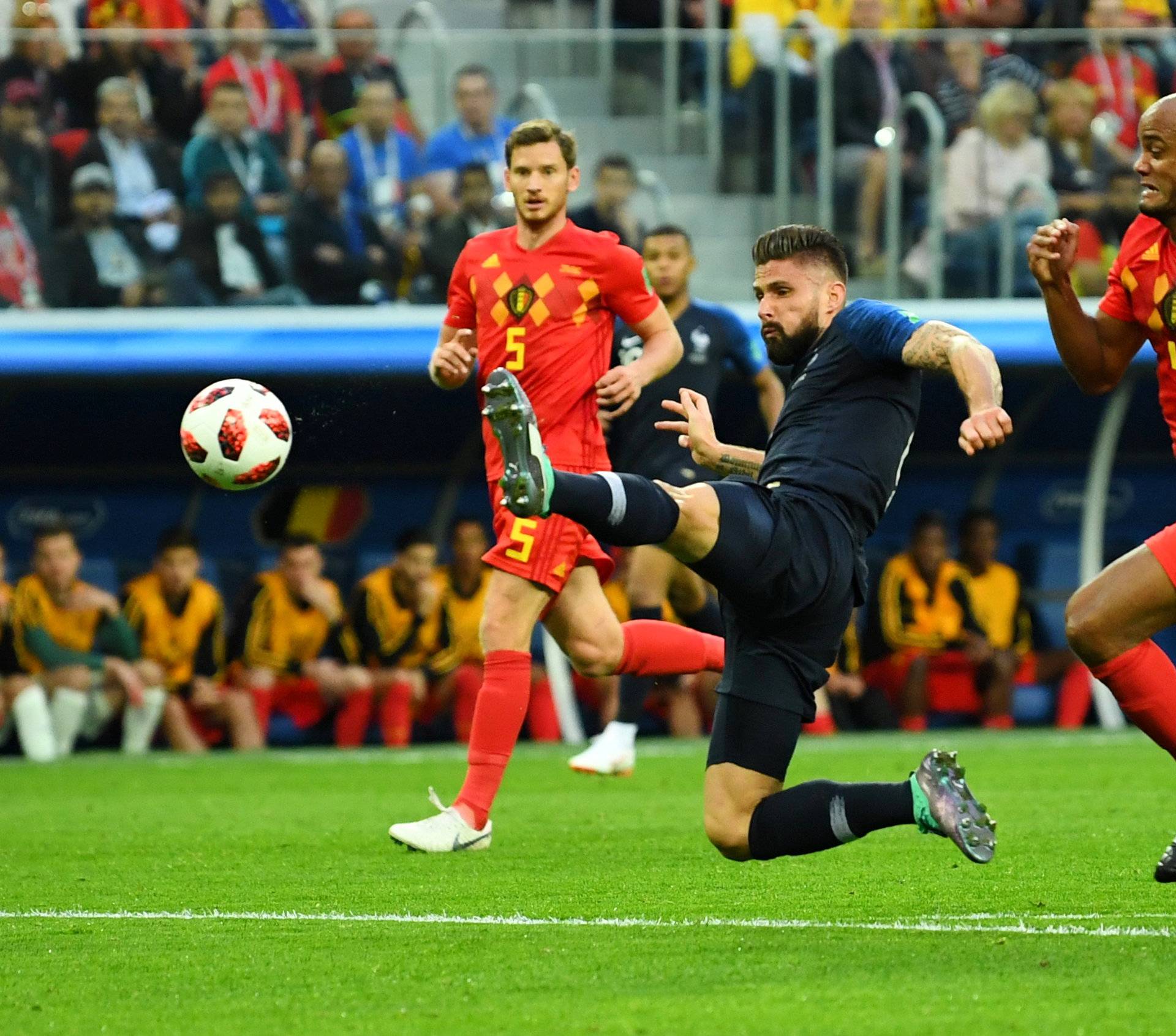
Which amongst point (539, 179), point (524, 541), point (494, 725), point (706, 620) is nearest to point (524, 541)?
point (524, 541)

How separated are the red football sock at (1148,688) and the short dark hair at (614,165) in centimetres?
694

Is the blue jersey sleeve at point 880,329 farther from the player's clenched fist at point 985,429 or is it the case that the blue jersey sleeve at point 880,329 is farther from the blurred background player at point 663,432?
the blurred background player at point 663,432

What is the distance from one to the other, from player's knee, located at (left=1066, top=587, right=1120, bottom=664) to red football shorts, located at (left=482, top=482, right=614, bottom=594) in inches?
67.7

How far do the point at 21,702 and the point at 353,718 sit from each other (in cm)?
175

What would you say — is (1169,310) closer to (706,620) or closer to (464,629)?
(706,620)

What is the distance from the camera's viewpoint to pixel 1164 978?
3.83 meters

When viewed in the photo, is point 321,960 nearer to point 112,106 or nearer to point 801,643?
point 801,643

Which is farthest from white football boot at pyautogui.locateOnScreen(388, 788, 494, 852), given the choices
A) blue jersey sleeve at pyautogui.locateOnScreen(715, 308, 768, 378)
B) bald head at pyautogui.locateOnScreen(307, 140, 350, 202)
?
bald head at pyautogui.locateOnScreen(307, 140, 350, 202)

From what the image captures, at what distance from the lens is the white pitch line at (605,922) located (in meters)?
4.43

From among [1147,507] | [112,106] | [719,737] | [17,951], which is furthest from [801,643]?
[1147,507]

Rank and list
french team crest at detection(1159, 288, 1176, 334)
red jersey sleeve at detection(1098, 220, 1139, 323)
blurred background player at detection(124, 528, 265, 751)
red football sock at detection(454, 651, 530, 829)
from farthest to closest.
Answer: blurred background player at detection(124, 528, 265, 751), red football sock at detection(454, 651, 530, 829), red jersey sleeve at detection(1098, 220, 1139, 323), french team crest at detection(1159, 288, 1176, 334)

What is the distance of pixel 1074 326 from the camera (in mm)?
5152

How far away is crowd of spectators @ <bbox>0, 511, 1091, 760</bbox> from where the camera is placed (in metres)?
11.2

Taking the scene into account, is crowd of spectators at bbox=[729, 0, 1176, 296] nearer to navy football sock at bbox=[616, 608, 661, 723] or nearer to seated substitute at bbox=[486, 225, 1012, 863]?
navy football sock at bbox=[616, 608, 661, 723]
